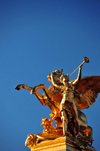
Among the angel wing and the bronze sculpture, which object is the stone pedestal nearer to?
the bronze sculpture

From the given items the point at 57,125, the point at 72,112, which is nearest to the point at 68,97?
the point at 72,112

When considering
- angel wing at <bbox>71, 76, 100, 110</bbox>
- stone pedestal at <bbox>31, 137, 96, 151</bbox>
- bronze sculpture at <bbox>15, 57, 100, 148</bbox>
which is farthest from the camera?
angel wing at <bbox>71, 76, 100, 110</bbox>

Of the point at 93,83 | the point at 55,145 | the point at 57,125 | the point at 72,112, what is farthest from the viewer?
the point at 93,83

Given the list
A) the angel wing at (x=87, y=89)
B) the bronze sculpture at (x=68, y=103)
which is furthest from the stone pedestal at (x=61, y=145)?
the angel wing at (x=87, y=89)

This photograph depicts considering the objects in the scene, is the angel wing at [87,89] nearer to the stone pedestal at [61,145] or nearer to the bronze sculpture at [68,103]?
the bronze sculpture at [68,103]

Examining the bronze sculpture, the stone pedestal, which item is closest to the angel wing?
the bronze sculpture

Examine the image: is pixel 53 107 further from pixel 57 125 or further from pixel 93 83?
pixel 93 83
